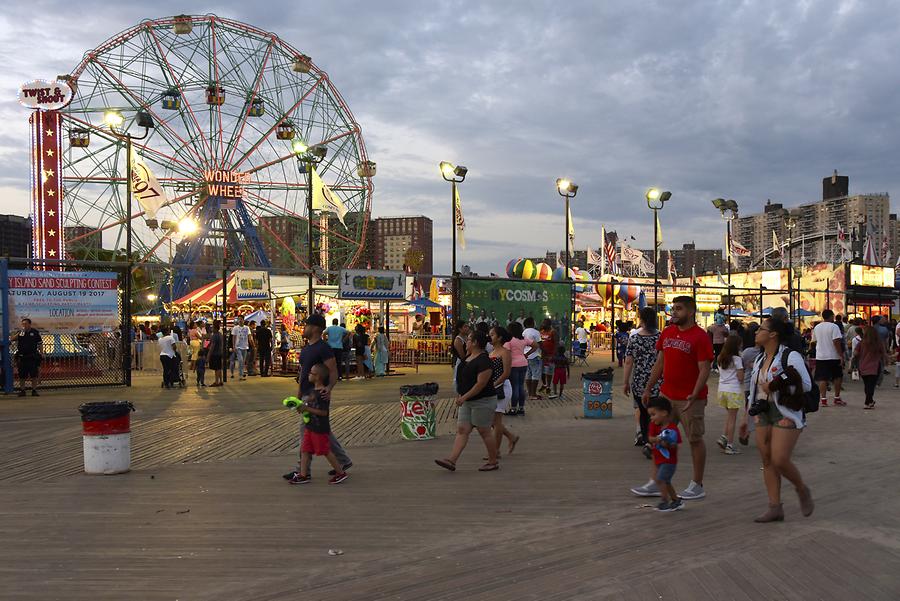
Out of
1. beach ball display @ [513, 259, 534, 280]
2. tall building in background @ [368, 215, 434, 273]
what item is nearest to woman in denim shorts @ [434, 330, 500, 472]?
beach ball display @ [513, 259, 534, 280]

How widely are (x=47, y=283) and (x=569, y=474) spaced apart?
481 inches

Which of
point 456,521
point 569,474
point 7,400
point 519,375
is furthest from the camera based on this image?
point 7,400

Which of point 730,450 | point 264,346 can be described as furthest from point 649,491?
point 264,346

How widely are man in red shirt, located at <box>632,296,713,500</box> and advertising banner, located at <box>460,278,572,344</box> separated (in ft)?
39.4

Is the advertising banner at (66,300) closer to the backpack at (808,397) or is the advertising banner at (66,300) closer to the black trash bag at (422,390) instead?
the black trash bag at (422,390)

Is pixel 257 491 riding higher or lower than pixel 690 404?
lower

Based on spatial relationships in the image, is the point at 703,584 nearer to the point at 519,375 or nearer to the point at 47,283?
the point at 519,375

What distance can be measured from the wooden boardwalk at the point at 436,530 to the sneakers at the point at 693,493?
86mm

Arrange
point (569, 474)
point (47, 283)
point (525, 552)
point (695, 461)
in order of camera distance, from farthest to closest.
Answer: point (47, 283)
point (569, 474)
point (695, 461)
point (525, 552)

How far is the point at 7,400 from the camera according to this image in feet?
46.0

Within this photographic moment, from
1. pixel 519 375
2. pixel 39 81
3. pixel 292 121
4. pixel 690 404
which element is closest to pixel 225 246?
pixel 292 121

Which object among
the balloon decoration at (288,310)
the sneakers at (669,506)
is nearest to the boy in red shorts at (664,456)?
the sneakers at (669,506)

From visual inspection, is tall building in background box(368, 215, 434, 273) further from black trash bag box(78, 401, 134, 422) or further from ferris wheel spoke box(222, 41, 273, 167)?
black trash bag box(78, 401, 134, 422)

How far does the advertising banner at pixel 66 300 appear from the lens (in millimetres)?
14672
